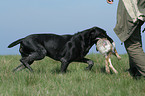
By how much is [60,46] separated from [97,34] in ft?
2.99

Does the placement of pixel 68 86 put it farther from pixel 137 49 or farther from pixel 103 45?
pixel 137 49

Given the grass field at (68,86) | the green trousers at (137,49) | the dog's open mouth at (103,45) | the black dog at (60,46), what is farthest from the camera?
the black dog at (60,46)

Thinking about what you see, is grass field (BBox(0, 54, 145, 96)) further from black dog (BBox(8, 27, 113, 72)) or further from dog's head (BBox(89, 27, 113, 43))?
dog's head (BBox(89, 27, 113, 43))

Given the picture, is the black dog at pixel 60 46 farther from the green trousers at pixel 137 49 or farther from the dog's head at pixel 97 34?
the green trousers at pixel 137 49

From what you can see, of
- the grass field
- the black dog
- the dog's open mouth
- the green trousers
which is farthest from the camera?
the black dog

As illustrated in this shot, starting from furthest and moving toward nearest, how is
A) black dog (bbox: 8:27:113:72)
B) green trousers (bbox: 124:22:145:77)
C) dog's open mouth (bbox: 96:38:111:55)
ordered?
black dog (bbox: 8:27:113:72)
dog's open mouth (bbox: 96:38:111:55)
green trousers (bbox: 124:22:145:77)

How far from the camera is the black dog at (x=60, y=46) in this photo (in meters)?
4.68

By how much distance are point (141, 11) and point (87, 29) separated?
4.72 feet

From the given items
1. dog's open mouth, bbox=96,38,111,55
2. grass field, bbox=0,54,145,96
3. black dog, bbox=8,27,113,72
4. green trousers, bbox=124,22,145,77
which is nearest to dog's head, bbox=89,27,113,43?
black dog, bbox=8,27,113,72

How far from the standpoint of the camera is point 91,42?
4.84m

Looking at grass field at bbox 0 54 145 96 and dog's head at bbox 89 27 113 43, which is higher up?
dog's head at bbox 89 27 113 43

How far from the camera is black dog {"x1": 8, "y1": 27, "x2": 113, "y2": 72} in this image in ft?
15.3

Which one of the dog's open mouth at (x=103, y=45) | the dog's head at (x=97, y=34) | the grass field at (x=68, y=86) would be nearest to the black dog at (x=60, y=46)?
the dog's head at (x=97, y=34)

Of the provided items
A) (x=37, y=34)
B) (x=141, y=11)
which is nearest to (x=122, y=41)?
(x=141, y=11)
